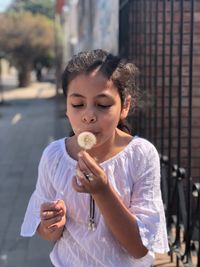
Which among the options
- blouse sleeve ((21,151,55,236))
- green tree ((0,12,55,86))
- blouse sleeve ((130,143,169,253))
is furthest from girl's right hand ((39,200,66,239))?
green tree ((0,12,55,86))

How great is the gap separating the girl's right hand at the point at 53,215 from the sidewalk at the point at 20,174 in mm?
2147

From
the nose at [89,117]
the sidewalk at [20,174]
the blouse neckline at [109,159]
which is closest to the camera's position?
the nose at [89,117]

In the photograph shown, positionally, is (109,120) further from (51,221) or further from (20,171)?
(20,171)

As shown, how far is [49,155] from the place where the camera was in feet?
5.93

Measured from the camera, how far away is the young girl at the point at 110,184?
1632 millimetres

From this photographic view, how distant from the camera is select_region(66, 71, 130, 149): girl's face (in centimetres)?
161

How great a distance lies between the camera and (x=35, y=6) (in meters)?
67.1

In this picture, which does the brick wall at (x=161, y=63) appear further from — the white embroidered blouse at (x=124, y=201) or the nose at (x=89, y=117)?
the nose at (x=89, y=117)

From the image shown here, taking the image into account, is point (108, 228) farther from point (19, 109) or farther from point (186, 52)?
point (19, 109)

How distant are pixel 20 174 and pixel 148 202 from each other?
5.92 metres

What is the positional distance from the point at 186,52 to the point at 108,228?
3.22m

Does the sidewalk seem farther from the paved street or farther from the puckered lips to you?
the puckered lips

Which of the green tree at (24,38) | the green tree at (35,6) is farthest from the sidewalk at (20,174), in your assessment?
the green tree at (35,6)

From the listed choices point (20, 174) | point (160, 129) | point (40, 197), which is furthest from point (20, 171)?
point (40, 197)
